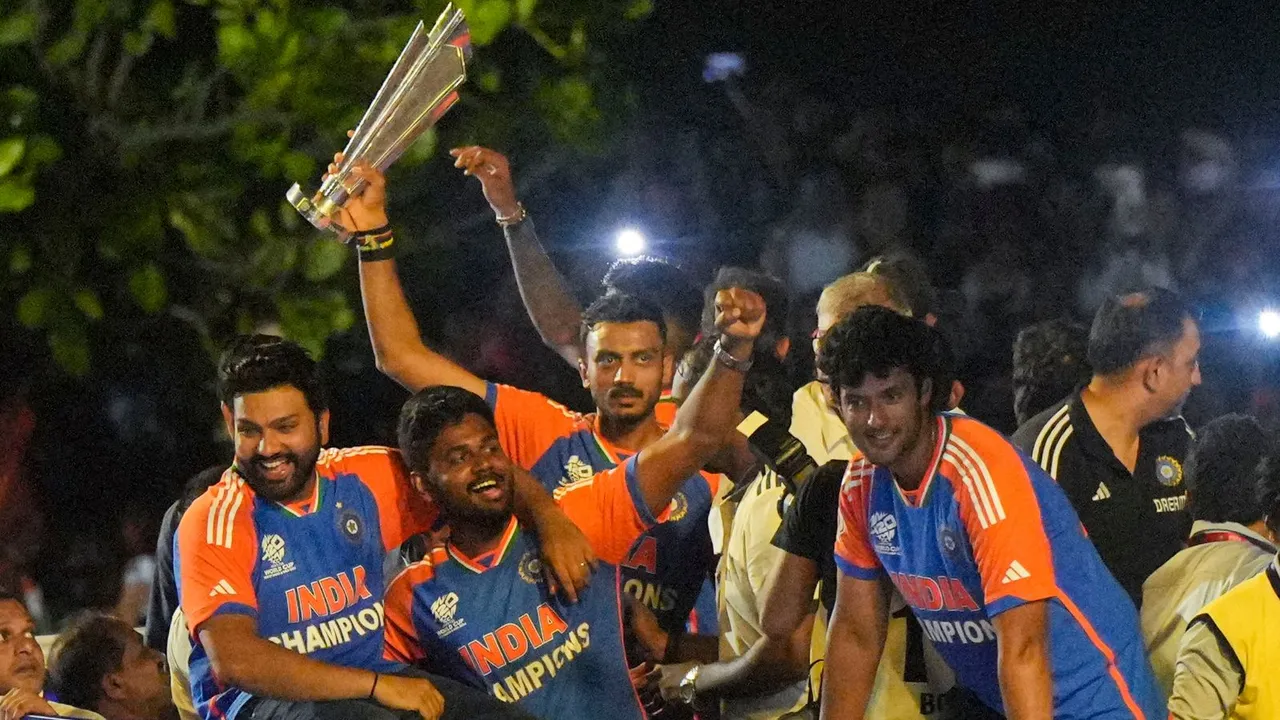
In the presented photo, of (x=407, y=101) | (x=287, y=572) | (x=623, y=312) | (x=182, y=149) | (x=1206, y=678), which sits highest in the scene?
(x=182, y=149)

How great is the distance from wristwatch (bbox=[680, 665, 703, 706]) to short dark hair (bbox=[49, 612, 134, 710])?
180 cm

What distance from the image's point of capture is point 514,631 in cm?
407

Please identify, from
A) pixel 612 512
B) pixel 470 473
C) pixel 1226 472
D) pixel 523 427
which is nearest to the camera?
pixel 470 473

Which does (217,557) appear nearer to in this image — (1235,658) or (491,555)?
(491,555)

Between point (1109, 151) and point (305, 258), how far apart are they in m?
4.57

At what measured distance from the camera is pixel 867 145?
329 inches

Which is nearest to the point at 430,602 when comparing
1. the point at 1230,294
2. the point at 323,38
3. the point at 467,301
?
the point at 323,38

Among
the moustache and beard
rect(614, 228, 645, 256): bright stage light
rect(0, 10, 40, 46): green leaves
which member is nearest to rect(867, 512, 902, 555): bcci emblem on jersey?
the moustache and beard

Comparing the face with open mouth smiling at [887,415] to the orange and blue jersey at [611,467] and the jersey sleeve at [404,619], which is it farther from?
the jersey sleeve at [404,619]

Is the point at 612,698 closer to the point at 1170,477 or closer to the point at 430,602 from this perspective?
the point at 430,602

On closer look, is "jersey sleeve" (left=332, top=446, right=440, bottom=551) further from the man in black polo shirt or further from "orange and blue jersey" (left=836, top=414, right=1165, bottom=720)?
the man in black polo shirt

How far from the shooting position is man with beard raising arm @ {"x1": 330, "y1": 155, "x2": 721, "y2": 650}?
4609 mm

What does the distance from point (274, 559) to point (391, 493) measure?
37 cm

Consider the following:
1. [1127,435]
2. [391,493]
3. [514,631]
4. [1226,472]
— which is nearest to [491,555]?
[514,631]
